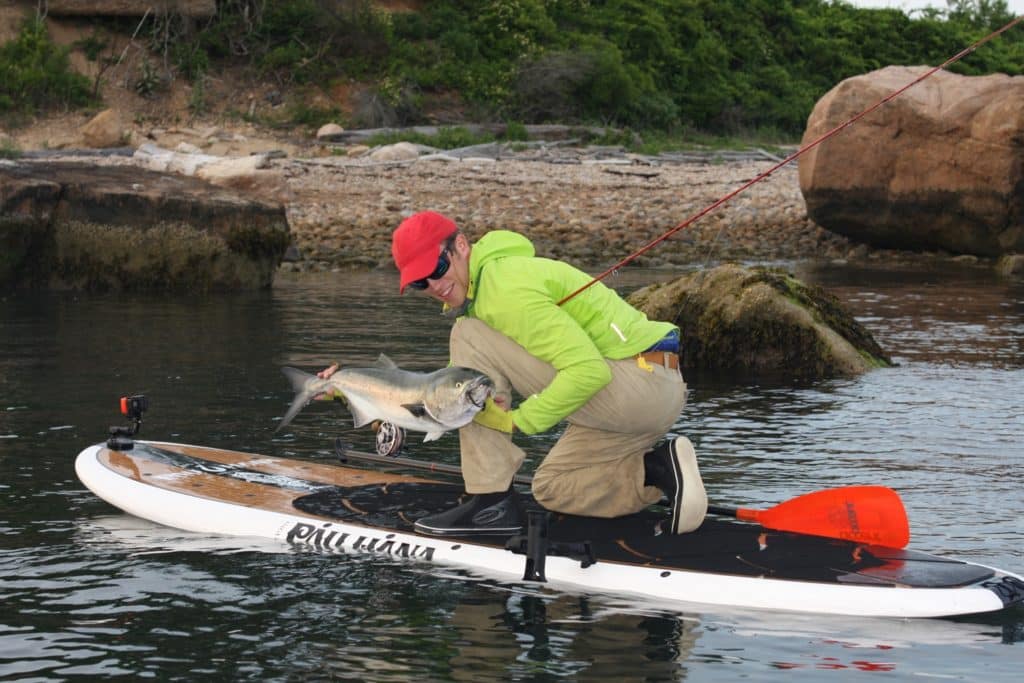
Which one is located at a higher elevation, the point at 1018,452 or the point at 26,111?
the point at 26,111

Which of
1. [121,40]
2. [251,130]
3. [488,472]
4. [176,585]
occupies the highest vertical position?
[121,40]

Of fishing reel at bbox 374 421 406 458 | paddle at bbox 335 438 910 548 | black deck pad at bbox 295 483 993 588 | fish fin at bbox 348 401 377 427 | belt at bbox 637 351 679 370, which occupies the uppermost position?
belt at bbox 637 351 679 370

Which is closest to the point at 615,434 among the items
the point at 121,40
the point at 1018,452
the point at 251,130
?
the point at 1018,452

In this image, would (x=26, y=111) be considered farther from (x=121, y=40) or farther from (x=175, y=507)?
(x=175, y=507)

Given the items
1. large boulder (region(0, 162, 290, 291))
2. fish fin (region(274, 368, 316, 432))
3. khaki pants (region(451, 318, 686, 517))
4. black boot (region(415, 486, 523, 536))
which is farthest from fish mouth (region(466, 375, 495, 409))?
large boulder (region(0, 162, 290, 291))

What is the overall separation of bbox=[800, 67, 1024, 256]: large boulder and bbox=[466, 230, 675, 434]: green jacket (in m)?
16.7

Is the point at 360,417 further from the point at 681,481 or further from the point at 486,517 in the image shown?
the point at 681,481

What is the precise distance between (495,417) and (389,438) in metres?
0.93

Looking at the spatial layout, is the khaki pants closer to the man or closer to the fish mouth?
the man

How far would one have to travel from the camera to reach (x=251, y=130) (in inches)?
1433

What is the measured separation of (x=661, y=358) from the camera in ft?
22.1

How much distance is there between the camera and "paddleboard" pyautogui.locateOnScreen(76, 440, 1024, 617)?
21.0 feet

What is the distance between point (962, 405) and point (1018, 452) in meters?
1.89

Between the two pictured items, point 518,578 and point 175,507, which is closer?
point 518,578
